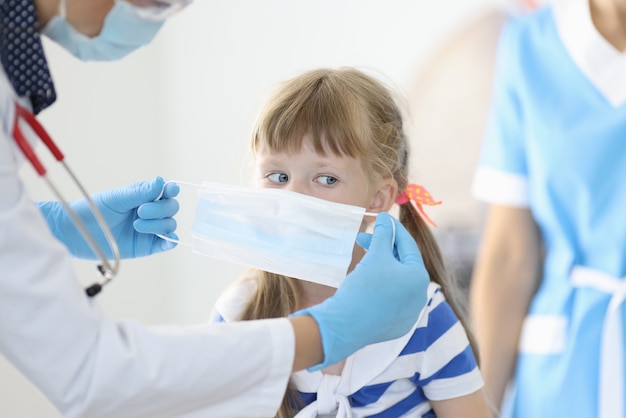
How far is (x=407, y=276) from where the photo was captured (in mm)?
1145

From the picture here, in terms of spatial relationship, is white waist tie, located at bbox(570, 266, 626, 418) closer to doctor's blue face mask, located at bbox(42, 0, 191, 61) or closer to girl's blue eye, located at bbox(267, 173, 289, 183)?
girl's blue eye, located at bbox(267, 173, 289, 183)

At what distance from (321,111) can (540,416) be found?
82 centimetres

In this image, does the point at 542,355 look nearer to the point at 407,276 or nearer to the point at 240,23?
the point at 407,276

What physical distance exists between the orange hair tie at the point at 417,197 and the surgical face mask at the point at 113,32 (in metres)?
0.60

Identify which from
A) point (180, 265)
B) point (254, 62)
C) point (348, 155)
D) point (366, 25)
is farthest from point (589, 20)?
point (180, 265)

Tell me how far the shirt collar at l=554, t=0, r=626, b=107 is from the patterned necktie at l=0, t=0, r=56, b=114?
1.16 metres

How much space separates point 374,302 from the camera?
110cm

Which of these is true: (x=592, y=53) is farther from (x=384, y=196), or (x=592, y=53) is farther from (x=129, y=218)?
(x=129, y=218)

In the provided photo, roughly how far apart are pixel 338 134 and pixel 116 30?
1.54 ft

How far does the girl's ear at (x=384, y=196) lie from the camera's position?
1504 millimetres

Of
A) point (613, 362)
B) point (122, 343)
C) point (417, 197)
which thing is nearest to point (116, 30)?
point (122, 343)

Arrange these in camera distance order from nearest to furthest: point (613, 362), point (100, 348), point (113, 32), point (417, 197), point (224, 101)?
point (100, 348)
point (113, 32)
point (417, 197)
point (613, 362)
point (224, 101)

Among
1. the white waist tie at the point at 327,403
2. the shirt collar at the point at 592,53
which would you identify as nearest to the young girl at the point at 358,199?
the white waist tie at the point at 327,403

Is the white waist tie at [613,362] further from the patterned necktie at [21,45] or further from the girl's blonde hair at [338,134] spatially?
the patterned necktie at [21,45]
